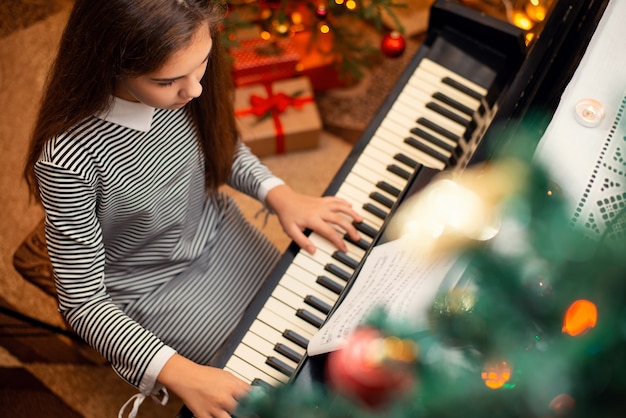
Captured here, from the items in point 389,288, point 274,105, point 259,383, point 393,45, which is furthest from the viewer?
point 274,105

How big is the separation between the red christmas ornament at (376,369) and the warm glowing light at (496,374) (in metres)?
0.08

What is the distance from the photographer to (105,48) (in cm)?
105

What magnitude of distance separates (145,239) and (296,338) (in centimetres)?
41

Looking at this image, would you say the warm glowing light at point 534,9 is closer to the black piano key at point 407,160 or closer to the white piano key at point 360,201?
→ the black piano key at point 407,160

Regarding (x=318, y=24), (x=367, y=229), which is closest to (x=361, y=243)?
(x=367, y=229)

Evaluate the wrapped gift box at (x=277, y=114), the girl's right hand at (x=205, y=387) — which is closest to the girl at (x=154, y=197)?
the girl's right hand at (x=205, y=387)

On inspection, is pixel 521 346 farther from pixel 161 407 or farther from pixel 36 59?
pixel 36 59

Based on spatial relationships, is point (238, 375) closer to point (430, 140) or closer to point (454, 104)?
point (430, 140)

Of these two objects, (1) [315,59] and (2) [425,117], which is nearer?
(2) [425,117]

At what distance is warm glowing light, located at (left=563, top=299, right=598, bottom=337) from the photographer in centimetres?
73

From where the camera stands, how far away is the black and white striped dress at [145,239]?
1.19 m

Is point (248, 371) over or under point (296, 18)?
under

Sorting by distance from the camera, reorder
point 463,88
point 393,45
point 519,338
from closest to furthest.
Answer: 1. point 519,338
2. point 463,88
3. point 393,45

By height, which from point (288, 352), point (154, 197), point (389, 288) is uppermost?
point (389, 288)
